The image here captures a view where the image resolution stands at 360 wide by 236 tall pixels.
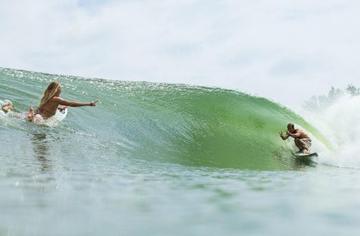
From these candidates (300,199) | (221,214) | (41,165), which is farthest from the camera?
(41,165)

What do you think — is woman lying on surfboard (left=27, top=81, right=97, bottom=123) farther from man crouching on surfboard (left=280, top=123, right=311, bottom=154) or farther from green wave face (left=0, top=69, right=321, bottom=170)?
man crouching on surfboard (left=280, top=123, right=311, bottom=154)

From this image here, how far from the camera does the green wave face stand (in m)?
11.5

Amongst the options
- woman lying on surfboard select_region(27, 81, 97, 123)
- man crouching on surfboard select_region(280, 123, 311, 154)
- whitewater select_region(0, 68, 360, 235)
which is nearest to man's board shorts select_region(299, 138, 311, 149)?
man crouching on surfboard select_region(280, 123, 311, 154)

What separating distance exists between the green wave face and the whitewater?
0.07 metres

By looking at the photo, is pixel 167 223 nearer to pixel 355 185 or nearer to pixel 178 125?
pixel 355 185

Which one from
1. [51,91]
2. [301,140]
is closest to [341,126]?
[301,140]

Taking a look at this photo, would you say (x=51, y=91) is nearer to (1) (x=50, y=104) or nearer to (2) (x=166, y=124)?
(1) (x=50, y=104)

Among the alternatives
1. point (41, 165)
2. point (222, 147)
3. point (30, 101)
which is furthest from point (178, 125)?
point (41, 165)

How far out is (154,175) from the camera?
6.62m

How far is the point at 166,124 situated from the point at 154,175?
31.4ft

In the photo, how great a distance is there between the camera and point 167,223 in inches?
139

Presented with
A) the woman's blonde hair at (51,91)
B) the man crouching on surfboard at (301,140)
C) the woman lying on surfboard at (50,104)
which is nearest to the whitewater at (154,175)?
the woman lying on surfboard at (50,104)

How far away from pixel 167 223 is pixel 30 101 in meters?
12.2

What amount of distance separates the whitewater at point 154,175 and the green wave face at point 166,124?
0.22 ft
